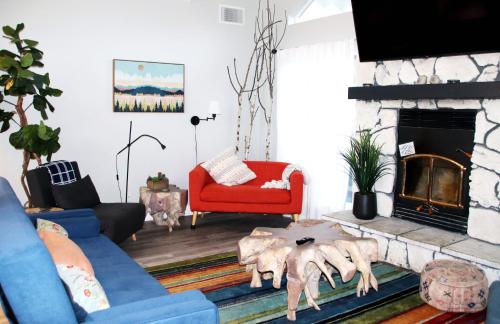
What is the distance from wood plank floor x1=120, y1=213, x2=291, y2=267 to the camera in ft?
13.9

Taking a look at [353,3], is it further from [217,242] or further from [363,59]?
[217,242]

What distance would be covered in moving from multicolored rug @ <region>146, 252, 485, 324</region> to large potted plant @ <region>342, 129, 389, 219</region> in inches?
22.8

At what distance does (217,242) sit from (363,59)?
2.36m

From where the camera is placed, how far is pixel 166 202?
16.3ft

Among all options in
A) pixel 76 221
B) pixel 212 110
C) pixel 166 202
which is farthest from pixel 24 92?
pixel 212 110

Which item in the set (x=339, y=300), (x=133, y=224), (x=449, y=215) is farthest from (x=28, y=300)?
(x=449, y=215)

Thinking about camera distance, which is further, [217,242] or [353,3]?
[217,242]

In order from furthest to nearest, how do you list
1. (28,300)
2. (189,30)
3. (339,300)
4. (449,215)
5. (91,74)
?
(189,30) < (91,74) < (449,215) < (339,300) < (28,300)

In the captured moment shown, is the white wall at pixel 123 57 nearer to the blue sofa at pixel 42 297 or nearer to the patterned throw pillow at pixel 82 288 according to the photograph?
the blue sofa at pixel 42 297

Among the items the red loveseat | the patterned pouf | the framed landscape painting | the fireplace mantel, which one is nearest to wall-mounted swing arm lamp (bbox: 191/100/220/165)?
the framed landscape painting

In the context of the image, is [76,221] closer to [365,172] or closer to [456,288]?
[365,172]

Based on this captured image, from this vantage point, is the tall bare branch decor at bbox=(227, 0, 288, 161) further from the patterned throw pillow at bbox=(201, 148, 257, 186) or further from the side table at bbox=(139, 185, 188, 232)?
the side table at bbox=(139, 185, 188, 232)

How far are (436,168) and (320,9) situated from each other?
264cm

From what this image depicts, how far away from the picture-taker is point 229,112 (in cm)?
618
